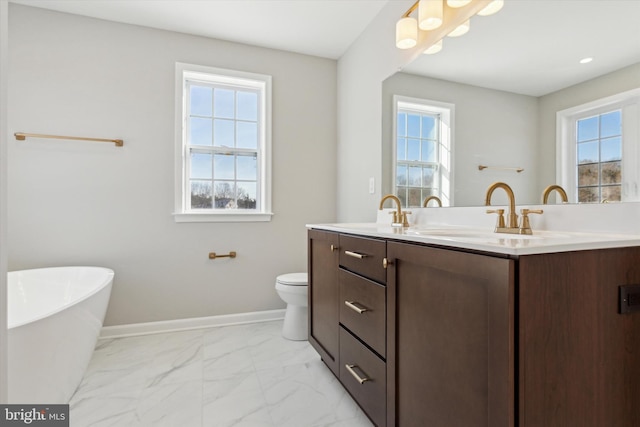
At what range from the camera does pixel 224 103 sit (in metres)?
2.83

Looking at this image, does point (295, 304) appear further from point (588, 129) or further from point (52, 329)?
point (588, 129)

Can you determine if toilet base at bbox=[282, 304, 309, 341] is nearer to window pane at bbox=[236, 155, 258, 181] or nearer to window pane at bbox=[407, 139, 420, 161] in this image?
window pane at bbox=[236, 155, 258, 181]

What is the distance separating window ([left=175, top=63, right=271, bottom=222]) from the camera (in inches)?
106

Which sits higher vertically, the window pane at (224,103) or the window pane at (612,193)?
the window pane at (224,103)

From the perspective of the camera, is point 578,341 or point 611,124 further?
point 611,124

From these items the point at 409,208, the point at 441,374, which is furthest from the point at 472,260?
the point at 409,208

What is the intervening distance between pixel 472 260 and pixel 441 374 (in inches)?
14.9

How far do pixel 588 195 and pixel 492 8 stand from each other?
96cm

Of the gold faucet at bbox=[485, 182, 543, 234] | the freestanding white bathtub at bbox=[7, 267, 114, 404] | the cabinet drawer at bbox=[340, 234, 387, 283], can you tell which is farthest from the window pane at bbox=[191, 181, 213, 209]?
the gold faucet at bbox=[485, 182, 543, 234]

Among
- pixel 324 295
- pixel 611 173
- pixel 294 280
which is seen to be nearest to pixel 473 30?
pixel 611 173

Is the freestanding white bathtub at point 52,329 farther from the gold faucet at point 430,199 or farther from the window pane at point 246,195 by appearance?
the gold faucet at point 430,199

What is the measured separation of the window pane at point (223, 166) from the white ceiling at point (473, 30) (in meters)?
1.01

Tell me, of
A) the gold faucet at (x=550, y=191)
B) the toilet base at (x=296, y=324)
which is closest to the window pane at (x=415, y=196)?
the gold faucet at (x=550, y=191)

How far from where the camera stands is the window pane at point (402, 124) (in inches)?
80.2
